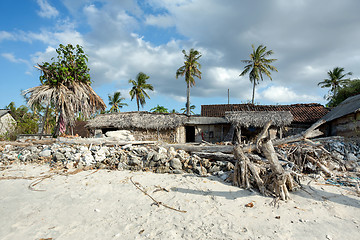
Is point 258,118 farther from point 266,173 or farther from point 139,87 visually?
point 139,87

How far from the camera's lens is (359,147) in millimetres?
7781

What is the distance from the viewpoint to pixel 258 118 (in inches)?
567

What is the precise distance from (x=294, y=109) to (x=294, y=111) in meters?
0.43

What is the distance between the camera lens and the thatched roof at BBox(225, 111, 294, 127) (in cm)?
1402

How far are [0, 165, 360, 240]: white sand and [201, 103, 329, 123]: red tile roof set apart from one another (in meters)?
12.4

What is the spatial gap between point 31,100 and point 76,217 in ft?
33.1

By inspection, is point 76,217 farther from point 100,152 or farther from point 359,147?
point 359,147

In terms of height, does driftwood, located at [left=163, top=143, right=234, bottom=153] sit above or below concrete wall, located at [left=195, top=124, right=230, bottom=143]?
below

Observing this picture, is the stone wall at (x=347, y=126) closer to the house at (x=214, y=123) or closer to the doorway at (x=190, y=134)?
the house at (x=214, y=123)

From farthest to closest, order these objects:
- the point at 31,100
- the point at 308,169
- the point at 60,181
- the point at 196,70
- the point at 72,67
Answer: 1. the point at 196,70
2. the point at 72,67
3. the point at 31,100
4. the point at 308,169
5. the point at 60,181

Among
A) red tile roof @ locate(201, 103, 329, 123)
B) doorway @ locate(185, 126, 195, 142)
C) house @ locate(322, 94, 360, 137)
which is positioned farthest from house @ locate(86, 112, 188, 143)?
house @ locate(322, 94, 360, 137)

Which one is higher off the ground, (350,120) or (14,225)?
(350,120)

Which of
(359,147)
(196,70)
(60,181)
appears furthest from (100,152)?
(196,70)

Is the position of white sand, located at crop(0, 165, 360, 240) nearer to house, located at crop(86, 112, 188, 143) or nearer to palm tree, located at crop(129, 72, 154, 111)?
house, located at crop(86, 112, 188, 143)
